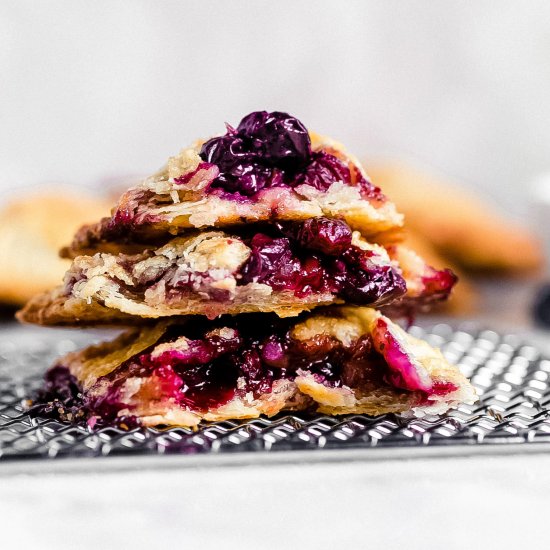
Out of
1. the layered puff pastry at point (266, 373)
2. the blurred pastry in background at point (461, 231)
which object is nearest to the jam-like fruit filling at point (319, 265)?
the layered puff pastry at point (266, 373)

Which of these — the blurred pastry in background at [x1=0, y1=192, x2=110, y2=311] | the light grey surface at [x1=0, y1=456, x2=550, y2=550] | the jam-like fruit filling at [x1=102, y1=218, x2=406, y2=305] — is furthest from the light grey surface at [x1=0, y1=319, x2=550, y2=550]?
the blurred pastry in background at [x1=0, y1=192, x2=110, y2=311]

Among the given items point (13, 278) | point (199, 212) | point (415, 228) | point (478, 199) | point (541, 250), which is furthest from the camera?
point (478, 199)

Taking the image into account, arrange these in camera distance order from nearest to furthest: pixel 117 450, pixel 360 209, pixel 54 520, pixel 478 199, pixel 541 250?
pixel 54 520
pixel 117 450
pixel 360 209
pixel 541 250
pixel 478 199

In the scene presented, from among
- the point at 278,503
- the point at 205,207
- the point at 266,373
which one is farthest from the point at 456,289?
the point at 278,503

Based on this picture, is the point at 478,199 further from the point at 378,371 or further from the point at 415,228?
the point at 378,371

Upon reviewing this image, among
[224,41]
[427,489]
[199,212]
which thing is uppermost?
[224,41]

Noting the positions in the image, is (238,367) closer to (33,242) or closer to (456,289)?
(33,242)

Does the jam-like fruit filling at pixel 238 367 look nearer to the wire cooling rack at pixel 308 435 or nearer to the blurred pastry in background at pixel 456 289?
the wire cooling rack at pixel 308 435

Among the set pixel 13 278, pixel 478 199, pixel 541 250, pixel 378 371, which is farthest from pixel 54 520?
pixel 478 199
